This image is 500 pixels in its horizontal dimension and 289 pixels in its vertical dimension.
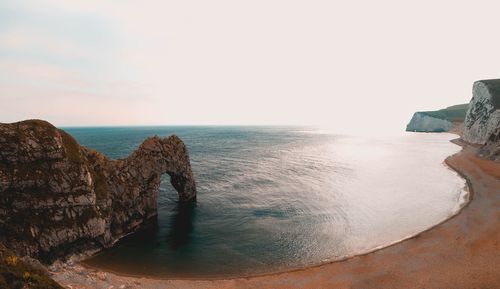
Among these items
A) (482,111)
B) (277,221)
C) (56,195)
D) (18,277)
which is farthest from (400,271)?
(482,111)

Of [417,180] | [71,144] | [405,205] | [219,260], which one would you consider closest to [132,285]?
[219,260]

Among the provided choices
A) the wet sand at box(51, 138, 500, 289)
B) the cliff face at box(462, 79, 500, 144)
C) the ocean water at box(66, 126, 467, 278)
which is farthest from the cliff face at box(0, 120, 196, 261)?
the cliff face at box(462, 79, 500, 144)

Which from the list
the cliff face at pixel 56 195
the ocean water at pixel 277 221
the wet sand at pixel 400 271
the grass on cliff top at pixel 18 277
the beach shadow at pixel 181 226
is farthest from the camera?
the beach shadow at pixel 181 226

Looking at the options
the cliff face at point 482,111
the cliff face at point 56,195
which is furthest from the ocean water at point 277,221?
the cliff face at point 482,111

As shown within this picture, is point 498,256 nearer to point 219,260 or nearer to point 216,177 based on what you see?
point 219,260

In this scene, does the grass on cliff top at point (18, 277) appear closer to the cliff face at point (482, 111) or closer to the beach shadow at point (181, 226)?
the beach shadow at point (181, 226)

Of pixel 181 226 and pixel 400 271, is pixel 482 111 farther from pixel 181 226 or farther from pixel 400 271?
pixel 181 226

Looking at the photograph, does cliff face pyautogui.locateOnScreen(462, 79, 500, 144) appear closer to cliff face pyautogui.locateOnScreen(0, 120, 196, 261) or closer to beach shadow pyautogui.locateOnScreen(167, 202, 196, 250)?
beach shadow pyautogui.locateOnScreen(167, 202, 196, 250)
